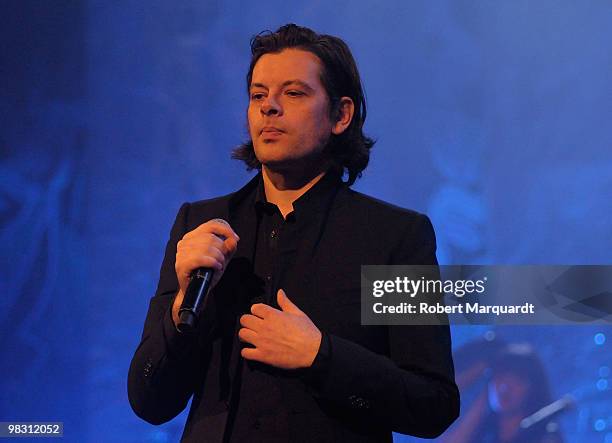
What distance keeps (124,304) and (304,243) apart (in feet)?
3.36

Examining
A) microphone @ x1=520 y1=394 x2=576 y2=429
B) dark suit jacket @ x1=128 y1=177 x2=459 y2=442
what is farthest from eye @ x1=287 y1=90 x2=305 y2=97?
microphone @ x1=520 y1=394 x2=576 y2=429

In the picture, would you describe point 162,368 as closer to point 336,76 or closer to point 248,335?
point 248,335

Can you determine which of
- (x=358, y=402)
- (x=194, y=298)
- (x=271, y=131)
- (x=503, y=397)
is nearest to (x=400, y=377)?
(x=358, y=402)

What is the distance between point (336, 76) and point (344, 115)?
82 millimetres

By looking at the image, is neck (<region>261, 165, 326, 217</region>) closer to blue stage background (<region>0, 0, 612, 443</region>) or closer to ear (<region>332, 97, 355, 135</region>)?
ear (<region>332, 97, 355, 135</region>)

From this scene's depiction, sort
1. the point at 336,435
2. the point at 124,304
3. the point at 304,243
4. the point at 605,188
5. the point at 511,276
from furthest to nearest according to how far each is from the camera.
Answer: the point at 124,304 → the point at 605,188 → the point at 511,276 → the point at 304,243 → the point at 336,435

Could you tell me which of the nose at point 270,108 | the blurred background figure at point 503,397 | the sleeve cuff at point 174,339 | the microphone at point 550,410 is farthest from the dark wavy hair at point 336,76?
the microphone at point 550,410

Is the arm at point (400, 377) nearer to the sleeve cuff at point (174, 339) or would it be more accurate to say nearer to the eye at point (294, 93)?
the sleeve cuff at point (174, 339)

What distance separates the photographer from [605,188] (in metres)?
2.17

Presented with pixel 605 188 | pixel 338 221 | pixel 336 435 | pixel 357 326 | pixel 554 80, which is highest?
pixel 554 80

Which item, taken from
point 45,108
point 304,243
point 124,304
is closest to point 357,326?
point 304,243

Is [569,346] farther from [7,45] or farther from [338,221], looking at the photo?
[7,45]

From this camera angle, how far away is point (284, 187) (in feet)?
5.11

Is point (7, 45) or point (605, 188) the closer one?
point (605, 188)
